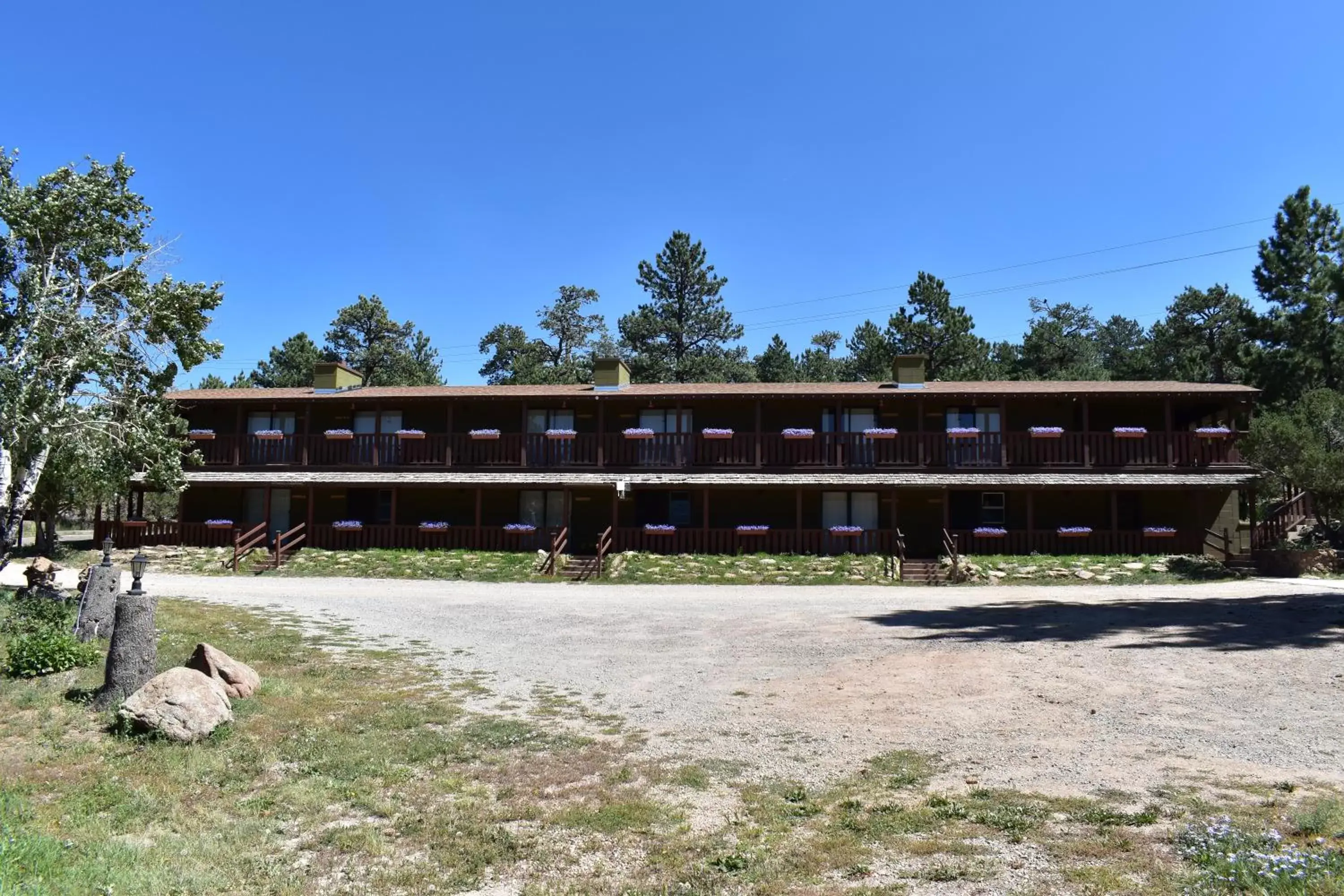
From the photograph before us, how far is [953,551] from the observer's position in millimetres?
24547

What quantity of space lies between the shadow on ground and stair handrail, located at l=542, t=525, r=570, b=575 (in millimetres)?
11716

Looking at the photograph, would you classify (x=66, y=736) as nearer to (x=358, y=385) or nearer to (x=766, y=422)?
(x=766, y=422)

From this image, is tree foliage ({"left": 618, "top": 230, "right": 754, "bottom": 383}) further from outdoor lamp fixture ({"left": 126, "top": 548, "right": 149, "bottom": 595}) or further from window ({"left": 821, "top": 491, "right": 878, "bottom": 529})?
outdoor lamp fixture ({"left": 126, "top": 548, "right": 149, "bottom": 595})

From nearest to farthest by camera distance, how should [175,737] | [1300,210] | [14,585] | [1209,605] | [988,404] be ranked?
[175,737]
[1209,605]
[14,585]
[988,404]
[1300,210]

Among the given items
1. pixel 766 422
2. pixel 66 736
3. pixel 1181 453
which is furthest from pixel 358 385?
pixel 1181 453

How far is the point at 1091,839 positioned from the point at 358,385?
1290 inches

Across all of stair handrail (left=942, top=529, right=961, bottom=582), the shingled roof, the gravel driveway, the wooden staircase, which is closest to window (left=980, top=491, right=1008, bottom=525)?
stair handrail (left=942, top=529, right=961, bottom=582)

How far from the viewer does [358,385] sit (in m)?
33.8

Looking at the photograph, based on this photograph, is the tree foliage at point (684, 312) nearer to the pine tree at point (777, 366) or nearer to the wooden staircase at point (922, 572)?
the pine tree at point (777, 366)

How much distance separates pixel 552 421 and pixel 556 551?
6.54 meters

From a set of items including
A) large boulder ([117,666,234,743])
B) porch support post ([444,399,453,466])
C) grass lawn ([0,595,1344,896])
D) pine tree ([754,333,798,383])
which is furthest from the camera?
pine tree ([754,333,798,383])

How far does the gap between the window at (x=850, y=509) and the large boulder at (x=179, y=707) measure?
22.6m

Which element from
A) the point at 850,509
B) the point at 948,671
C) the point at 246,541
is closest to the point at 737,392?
the point at 850,509

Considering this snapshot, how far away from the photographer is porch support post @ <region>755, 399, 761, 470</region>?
2839 centimetres
